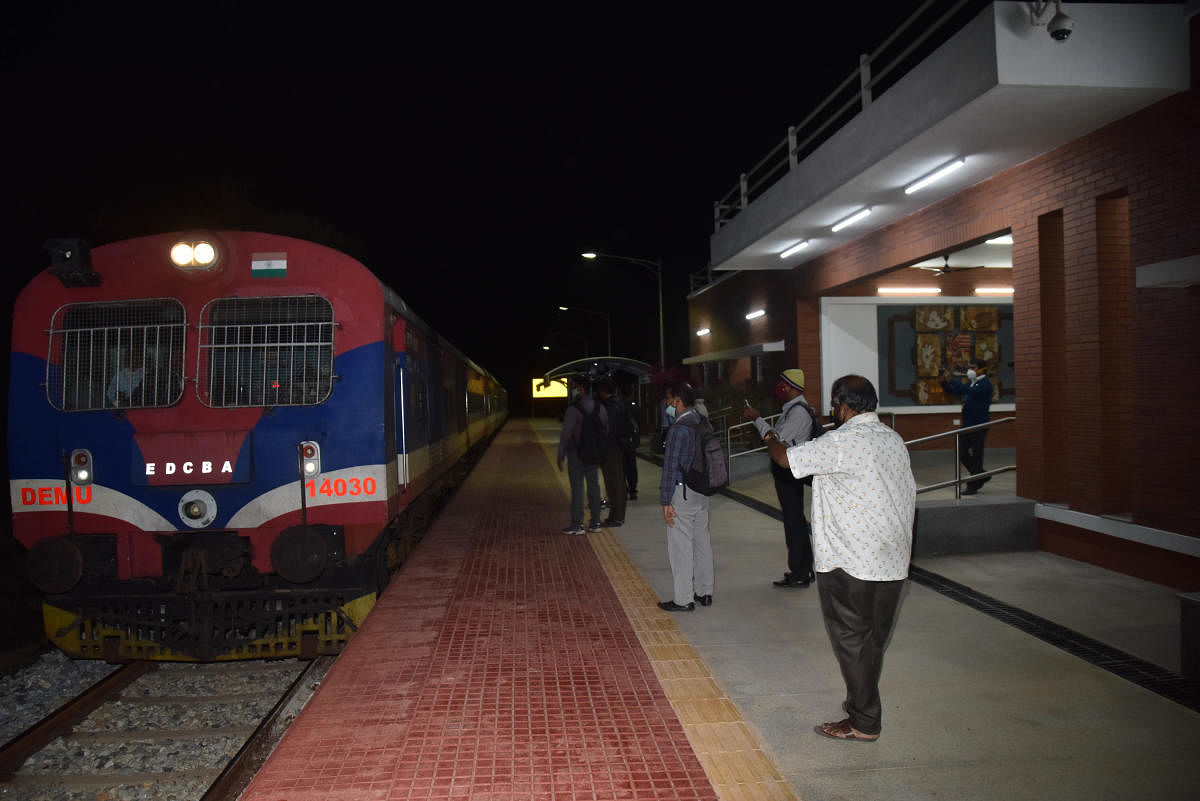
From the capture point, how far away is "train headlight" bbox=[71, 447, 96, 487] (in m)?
5.62

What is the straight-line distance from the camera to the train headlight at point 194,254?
5.79 metres

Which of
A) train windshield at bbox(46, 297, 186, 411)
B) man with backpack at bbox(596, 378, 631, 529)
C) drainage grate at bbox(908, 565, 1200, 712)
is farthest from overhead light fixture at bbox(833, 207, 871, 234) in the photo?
train windshield at bbox(46, 297, 186, 411)

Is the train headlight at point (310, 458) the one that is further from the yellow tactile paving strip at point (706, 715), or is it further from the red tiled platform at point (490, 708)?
the yellow tactile paving strip at point (706, 715)

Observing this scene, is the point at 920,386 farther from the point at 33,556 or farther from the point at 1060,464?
the point at 33,556

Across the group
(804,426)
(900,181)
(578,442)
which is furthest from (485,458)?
Answer: (804,426)

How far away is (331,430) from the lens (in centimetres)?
582

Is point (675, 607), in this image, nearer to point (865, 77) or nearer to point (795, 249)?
point (865, 77)

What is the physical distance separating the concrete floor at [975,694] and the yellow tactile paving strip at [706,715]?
10 centimetres

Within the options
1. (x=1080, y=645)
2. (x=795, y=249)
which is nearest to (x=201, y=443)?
(x=1080, y=645)

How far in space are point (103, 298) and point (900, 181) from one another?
7.94 meters

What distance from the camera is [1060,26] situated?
6219 millimetres

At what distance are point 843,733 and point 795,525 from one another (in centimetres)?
312

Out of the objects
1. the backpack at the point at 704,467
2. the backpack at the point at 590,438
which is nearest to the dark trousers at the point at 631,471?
the backpack at the point at 590,438

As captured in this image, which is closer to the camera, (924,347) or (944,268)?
(944,268)
